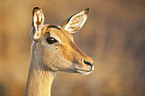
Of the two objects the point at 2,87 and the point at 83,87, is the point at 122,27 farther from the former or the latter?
the point at 2,87

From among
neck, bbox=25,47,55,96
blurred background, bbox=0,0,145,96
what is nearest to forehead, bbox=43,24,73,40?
neck, bbox=25,47,55,96

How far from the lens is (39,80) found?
2.66 feet

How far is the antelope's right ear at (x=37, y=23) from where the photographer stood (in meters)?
0.73

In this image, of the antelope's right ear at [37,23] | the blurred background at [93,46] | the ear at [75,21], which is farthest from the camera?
the blurred background at [93,46]

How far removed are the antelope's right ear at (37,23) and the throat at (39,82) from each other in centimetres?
15

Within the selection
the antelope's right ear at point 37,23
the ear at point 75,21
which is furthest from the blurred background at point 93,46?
the antelope's right ear at point 37,23

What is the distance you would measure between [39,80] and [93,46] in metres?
1.70

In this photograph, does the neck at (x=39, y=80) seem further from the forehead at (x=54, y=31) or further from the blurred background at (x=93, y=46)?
the blurred background at (x=93, y=46)

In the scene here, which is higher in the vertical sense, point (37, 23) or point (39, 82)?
point (37, 23)

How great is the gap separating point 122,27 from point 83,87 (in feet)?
3.34

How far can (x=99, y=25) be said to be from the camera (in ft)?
8.14

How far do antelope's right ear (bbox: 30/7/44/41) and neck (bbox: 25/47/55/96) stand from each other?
0.38 ft

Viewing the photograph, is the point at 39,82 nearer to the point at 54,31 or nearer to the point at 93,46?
the point at 54,31

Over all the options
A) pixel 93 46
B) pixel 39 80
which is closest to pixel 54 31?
pixel 39 80
